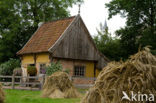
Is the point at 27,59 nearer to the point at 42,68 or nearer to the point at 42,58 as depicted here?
the point at 42,58

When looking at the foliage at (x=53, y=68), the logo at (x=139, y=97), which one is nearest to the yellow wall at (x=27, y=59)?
the foliage at (x=53, y=68)

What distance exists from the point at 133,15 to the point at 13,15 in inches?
561

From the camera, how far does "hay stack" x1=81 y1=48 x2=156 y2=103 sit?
16.5 feet

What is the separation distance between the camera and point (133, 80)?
5.12 m

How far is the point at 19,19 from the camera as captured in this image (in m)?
33.4

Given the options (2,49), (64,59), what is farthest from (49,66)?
(2,49)

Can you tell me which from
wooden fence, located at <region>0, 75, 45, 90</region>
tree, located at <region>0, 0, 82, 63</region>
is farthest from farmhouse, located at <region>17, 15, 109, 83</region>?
tree, located at <region>0, 0, 82, 63</region>

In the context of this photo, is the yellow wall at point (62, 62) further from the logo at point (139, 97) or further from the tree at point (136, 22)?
the logo at point (139, 97)

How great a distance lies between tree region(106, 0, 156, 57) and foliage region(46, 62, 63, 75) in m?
8.80

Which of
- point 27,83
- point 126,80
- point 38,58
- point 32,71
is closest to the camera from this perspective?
point 126,80

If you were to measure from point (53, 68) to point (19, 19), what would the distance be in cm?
1359

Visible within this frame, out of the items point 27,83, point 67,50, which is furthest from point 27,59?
point 27,83

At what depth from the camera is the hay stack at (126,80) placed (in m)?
5.04

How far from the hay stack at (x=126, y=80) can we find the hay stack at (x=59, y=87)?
24.9ft
